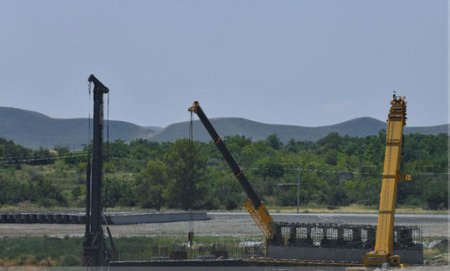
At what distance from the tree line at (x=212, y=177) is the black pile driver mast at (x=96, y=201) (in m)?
51.1

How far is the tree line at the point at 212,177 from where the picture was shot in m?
121

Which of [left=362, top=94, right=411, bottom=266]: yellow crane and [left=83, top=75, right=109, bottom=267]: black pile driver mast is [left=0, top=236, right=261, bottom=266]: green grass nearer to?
[left=83, top=75, right=109, bottom=267]: black pile driver mast

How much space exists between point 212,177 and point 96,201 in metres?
70.9

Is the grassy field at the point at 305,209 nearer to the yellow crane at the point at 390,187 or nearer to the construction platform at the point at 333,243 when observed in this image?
the construction platform at the point at 333,243

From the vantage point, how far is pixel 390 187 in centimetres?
5806

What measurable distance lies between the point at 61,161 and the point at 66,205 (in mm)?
28888

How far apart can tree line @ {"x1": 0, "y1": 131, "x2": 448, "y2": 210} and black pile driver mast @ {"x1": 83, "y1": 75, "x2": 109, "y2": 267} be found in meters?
51.1

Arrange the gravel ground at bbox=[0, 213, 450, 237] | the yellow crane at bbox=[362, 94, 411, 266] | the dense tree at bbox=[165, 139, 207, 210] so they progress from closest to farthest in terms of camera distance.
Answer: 1. the yellow crane at bbox=[362, 94, 411, 266]
2. the gravel ground at bbox=[0, 213, 450, 237]
3. the dense tree at bbox=[165, 139, 207, 210]

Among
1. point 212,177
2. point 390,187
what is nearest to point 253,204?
point 390,187

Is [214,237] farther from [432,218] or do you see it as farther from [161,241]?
[432,218]

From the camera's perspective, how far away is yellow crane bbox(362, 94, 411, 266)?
186ft

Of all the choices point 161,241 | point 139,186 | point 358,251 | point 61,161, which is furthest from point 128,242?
point 61,161

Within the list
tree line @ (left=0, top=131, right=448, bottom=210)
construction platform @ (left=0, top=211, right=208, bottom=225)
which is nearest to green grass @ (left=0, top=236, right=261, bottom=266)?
construction platform @ (left=0, top=211, right=208, bottom=225)

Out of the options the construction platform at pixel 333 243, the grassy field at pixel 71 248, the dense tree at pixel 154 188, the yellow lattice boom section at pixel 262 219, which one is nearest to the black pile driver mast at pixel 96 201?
the grassy field at pixel 71 248
